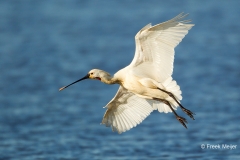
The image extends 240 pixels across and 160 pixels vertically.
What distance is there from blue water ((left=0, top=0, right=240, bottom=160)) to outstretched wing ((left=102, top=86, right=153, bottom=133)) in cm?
124

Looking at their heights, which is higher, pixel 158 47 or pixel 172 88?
pixel 158 47

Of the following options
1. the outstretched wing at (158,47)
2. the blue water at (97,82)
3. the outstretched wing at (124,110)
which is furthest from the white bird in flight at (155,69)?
the blue water at (97,82)

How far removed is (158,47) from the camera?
31.4ft

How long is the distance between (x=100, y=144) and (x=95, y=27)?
35.4ft

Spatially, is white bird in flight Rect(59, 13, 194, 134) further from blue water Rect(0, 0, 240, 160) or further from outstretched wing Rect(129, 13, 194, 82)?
blue water Rect(0, 0, 240, 160)

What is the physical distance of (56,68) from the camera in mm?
18938

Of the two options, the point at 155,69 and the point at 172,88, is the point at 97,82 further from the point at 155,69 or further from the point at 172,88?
the point at 172,88

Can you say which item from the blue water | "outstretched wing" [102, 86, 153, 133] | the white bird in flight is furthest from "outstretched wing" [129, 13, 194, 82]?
the blue water

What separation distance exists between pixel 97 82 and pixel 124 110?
7.11 metres

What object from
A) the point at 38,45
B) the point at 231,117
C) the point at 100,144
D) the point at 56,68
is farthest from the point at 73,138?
the point at 38,45

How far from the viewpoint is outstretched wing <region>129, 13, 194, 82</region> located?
9.29m

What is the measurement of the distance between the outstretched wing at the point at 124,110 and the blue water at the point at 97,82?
124cm

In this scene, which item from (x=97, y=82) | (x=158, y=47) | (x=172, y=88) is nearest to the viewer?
(x=158, y=47)

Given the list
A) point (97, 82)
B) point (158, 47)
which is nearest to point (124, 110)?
point (158, 47)
